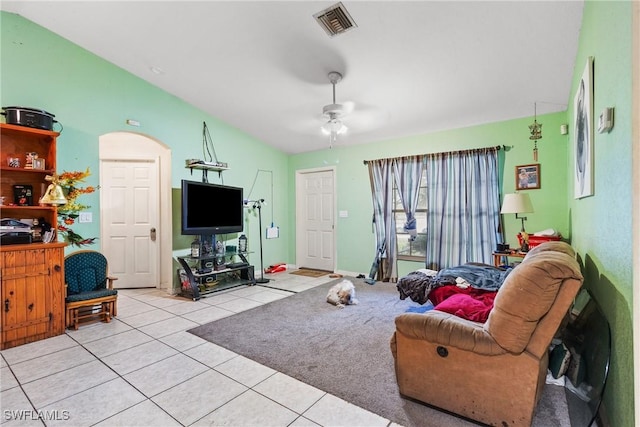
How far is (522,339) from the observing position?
1498 millimetres

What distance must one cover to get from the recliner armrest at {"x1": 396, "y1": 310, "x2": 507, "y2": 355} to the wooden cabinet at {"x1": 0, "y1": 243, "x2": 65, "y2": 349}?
3219 millimetres

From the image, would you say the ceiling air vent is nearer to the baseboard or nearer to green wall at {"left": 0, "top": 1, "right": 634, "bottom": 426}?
green wall at {"left": 0, "top": 1, "right": 634, "bottom": 426}

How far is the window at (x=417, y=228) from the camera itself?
479 cm

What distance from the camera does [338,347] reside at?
2.59 meters

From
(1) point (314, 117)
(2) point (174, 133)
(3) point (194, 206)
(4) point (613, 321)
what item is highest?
(1) point (314, 117)

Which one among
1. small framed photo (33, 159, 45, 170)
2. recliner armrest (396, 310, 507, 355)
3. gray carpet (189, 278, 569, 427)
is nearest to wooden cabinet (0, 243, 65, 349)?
small framed photo (33, 159, 45, 170)

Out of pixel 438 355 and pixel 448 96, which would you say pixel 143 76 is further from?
pixel 438 355

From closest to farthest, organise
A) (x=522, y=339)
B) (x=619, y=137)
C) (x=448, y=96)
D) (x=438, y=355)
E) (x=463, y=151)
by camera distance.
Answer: (x=619, y=137) → (x=522, y=339) → (x=438, y=355) → (x=448, y=96) → (x=463, y=151)

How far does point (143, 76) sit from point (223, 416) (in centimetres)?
415

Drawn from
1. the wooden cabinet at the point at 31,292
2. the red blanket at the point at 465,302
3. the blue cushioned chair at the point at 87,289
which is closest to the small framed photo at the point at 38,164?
the wooden cabinet at the point at 31,292

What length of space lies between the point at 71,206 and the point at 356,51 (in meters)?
3.39

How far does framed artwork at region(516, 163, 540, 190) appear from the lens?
384 cm

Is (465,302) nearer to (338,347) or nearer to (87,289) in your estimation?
(338,347)

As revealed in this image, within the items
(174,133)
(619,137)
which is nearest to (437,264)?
(619,137)
